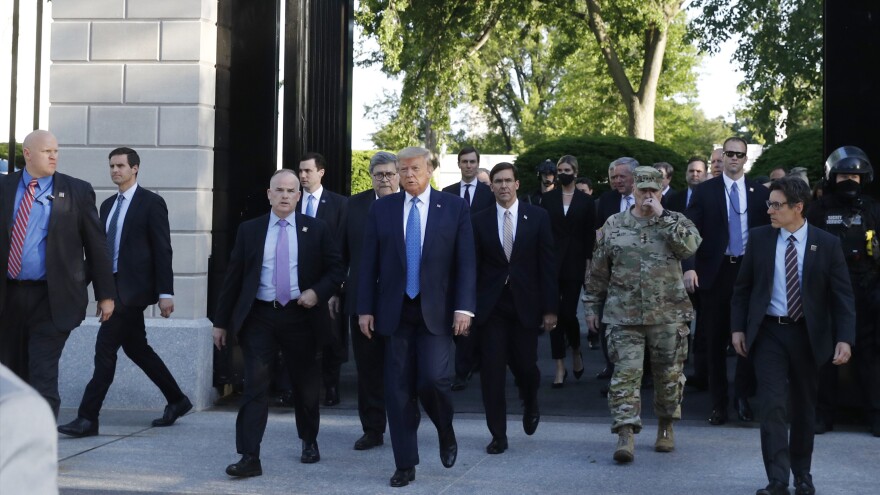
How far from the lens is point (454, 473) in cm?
738

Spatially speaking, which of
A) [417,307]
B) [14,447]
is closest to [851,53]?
[417,307]

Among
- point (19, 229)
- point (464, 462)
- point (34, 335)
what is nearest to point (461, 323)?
point (464, 462)

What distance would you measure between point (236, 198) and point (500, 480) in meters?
4.13

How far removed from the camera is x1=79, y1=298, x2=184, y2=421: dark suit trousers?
8.52m

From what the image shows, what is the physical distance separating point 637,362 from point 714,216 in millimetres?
1891

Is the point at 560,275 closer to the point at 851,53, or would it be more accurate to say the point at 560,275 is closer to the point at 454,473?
the point at 851,53

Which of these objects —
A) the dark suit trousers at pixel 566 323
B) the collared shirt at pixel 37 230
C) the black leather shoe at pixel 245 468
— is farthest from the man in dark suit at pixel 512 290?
the collared shirt at pixel 37 230

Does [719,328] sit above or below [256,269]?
below

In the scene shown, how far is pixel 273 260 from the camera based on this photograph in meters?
7.39

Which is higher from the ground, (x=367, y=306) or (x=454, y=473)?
(x=367, y=306)

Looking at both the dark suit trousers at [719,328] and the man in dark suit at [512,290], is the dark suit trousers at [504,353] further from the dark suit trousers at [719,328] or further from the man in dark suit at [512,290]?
the dark suit trousers at [719,328]

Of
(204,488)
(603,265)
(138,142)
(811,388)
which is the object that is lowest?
(204,488)

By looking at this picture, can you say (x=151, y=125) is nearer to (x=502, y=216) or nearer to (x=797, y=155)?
(x=502, y=216)

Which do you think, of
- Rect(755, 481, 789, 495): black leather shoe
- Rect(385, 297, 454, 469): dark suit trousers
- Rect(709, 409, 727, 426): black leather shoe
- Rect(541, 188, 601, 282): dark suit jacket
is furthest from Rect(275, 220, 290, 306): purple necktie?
Rect(541, 188, 601, 282): dark suit jacket
